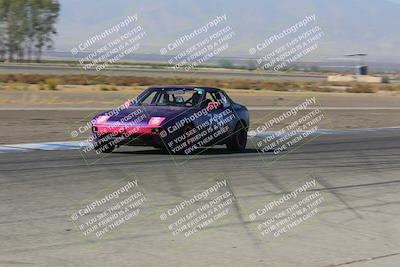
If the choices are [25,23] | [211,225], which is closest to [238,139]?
[211,225]

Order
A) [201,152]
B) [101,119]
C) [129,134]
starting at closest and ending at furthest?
[129,134] → [101,119] → [201,152]

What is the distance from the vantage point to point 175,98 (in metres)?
13.8

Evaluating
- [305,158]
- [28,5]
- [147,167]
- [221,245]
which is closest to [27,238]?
[221,245]

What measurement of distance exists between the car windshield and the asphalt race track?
93 cm

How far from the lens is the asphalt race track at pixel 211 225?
20.7 ft

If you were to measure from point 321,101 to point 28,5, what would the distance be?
249 ft

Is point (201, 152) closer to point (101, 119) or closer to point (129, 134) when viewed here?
point (129, 134)

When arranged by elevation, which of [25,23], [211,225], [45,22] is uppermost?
[25,23]

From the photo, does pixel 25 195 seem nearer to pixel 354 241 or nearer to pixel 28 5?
pixel 354 241

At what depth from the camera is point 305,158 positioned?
1377 cm

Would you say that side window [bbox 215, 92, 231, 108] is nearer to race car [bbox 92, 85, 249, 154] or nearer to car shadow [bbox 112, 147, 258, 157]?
race car [bbox 92, 85, 249, 154]

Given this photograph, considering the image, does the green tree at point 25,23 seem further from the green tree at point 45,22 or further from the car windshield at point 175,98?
the car windshield at point 175,98

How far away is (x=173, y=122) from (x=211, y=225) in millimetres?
5387

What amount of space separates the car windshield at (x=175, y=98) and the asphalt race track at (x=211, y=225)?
93 centimetres
